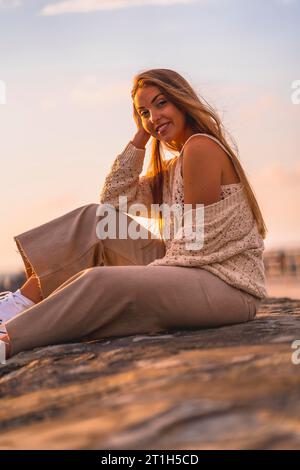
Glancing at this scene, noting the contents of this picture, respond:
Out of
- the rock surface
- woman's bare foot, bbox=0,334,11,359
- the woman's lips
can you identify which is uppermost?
the woman's lips

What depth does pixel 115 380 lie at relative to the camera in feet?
8.51

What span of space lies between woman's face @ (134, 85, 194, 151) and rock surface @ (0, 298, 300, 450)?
3.61 feet

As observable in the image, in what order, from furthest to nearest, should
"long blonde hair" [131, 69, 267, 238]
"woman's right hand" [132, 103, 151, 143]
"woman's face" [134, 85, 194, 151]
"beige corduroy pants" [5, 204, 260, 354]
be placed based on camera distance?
1. "woman's right hand" [132, 103, 151, 143]
2. "woman's face" [134, 85, 194, 151]
3. "long blonde hair" [131, 69, 267, 238]
4. "beige corduroy pants" [5, 204, 260, 354]

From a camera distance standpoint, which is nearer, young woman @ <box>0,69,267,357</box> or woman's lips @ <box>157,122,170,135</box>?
young woman @ <box>0,69,267,357</box>

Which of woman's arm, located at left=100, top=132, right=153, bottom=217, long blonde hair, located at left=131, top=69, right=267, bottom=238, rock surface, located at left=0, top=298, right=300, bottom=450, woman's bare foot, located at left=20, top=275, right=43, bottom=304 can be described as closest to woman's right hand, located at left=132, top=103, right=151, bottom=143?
woman's arm, located at left=100, top=132, right=153, bottom=217

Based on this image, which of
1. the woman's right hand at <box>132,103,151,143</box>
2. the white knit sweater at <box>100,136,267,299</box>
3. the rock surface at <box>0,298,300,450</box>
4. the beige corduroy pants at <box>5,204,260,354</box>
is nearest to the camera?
the rock surface at <box>0,298,300,450</box>

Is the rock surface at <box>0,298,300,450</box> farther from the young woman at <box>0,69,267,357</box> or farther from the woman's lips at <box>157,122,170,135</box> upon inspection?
the woman's lips at <box>157,122,170,135</box>

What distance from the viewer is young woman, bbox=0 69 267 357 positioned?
3.35m

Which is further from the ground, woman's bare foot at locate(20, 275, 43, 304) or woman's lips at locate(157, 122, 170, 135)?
woman's lips at locate(157, 122, 170, 135)

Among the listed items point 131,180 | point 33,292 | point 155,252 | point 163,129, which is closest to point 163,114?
point 163,129

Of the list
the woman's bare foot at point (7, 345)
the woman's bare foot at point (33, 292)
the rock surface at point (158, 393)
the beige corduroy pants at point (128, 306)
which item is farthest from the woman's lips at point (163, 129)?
the woman's bare foot at point (7, 345)

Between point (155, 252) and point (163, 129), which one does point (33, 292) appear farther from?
point (163, 129)

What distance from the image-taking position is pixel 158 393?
2.33 m

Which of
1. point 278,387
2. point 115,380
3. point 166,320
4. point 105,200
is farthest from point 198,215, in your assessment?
point 278,387
